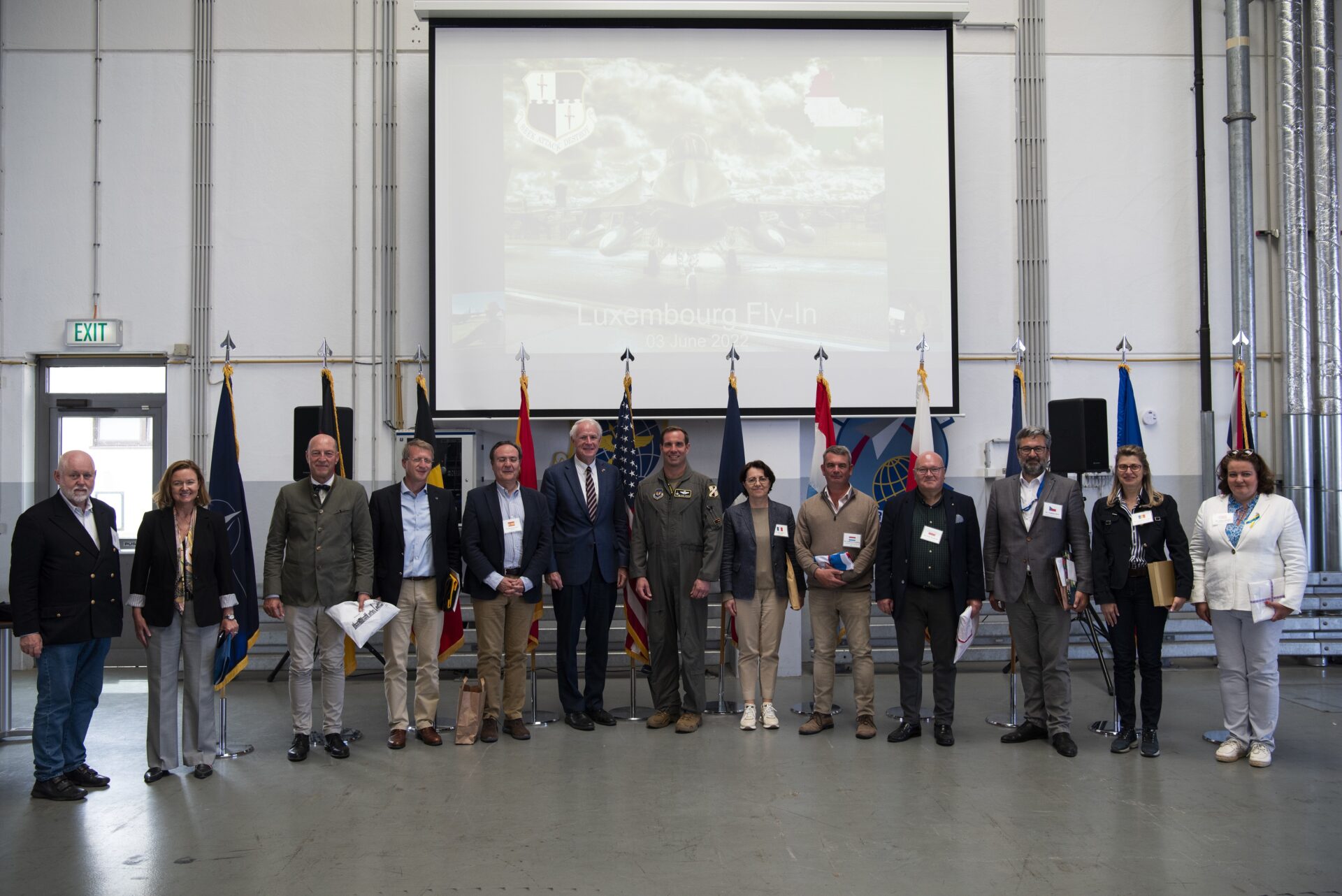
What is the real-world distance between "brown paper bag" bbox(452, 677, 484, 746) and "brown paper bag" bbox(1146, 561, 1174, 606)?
140 inches

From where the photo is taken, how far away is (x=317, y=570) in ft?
16.4

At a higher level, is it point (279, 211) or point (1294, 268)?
point (279, 211)

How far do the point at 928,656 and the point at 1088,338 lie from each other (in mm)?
3220

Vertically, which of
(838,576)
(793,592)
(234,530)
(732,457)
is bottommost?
(793,592)

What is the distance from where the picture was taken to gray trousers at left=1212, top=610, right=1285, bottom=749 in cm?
483

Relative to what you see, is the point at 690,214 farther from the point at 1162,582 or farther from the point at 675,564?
the point at 1162,582

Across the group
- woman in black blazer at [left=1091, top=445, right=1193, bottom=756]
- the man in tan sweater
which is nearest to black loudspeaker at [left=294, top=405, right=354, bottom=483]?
the man in tan sweater

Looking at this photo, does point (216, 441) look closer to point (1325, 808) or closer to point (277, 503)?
point (277, 503)

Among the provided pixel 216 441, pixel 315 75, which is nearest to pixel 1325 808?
pixel 216 441

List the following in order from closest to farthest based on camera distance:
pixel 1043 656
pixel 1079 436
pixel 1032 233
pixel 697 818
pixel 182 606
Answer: pixel 697 818, pixel 182 606, pixel 1043 656, pixel 1079 436, pixel 1032 233

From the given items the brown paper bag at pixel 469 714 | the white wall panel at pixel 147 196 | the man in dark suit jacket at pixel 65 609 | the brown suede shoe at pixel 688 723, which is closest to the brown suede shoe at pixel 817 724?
the brown suede shoe at pixel 688 723

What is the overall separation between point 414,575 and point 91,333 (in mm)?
4883

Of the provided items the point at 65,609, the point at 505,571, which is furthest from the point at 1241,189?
the point at 65,609

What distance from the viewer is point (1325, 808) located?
4.16 meters
